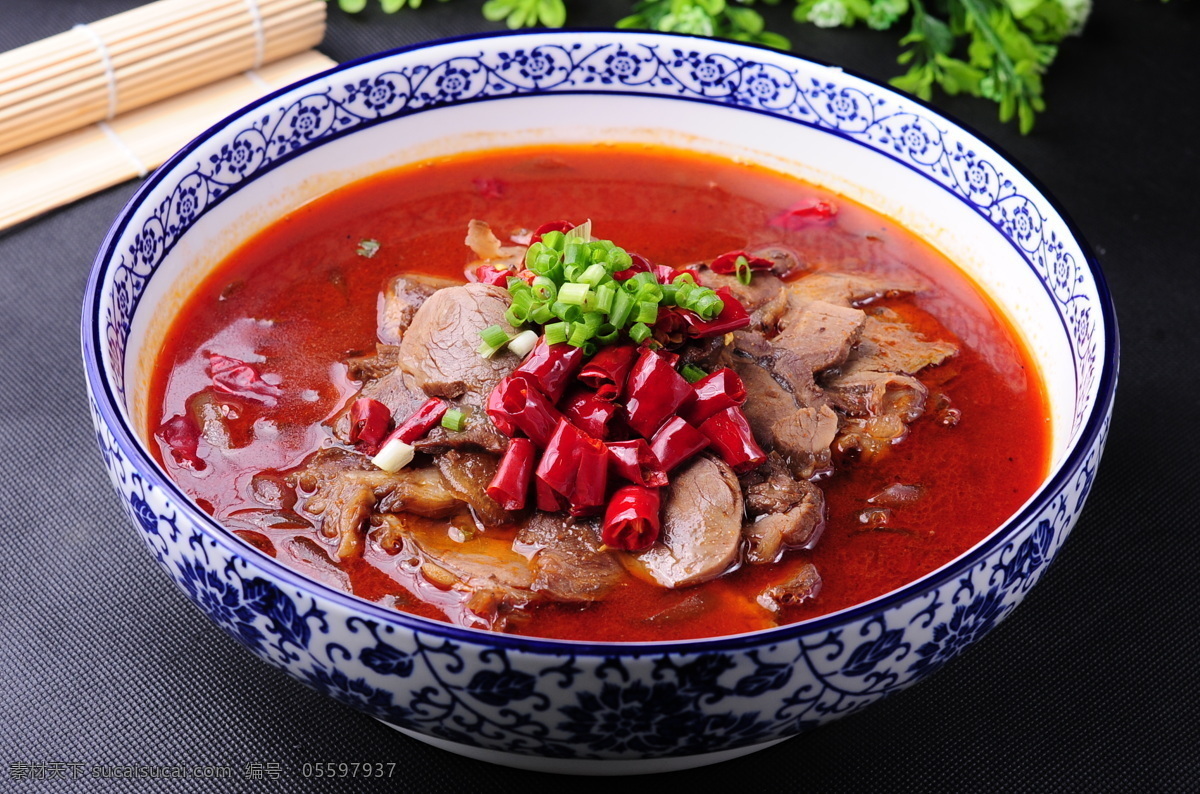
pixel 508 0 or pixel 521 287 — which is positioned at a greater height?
pixel 508 0

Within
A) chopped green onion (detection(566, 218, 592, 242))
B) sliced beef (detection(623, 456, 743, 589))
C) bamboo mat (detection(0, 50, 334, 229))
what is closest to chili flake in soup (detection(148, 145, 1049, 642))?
sliced beef (detection(623, 456, 743, 589))

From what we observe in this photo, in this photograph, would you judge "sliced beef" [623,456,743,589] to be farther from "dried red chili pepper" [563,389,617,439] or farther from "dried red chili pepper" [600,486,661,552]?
"dried red chili pepper" [563,389,617,439]

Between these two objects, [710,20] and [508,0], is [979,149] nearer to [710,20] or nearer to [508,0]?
[710,20]

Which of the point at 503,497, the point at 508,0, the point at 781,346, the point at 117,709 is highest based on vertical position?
the point at 508,0

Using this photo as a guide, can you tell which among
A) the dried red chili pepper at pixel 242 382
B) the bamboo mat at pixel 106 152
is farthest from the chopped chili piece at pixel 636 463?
the bamboo mat at pixel 106 152

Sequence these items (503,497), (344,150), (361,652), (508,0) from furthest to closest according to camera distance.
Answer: (508,0)
(344,150)
(503,497)
(361,652)

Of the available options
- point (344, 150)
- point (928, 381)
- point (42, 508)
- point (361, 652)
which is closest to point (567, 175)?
point (344, 150)

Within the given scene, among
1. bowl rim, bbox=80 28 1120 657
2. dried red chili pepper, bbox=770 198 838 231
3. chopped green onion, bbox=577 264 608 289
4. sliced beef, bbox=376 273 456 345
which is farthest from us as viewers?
dried red chili pepper, bbox=770 198 838 231
